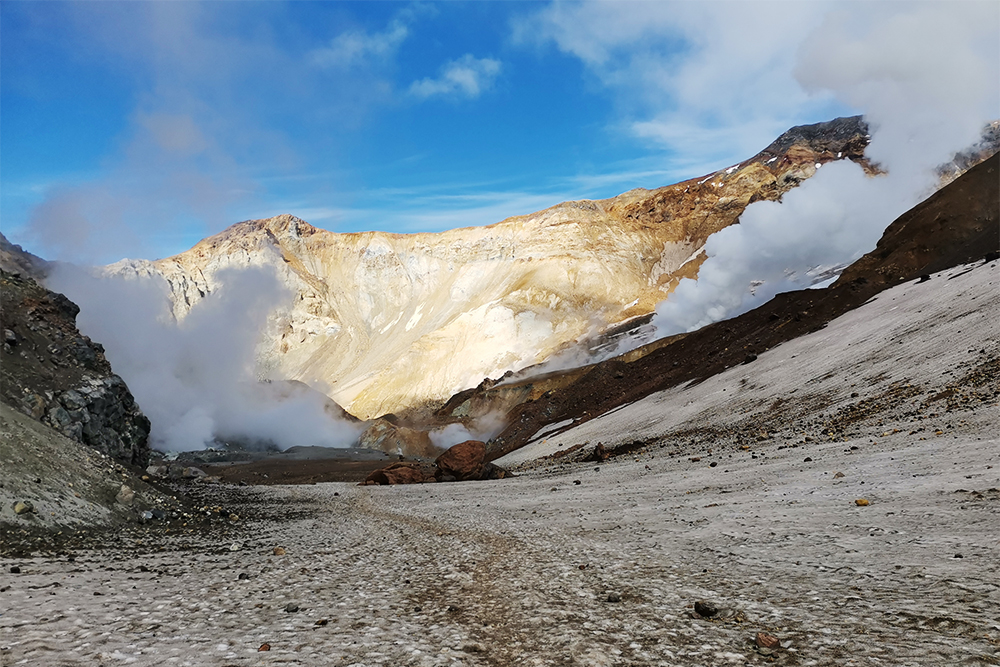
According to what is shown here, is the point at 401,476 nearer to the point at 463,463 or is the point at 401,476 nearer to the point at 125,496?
the point at 463,463

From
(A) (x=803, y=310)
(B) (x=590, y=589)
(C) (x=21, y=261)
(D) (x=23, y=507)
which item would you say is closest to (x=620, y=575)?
(B) (x=590, y=589)

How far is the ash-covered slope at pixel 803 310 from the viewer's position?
1772 inches

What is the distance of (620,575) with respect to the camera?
29.3 feet

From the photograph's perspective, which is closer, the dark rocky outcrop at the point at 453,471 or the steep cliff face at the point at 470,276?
the dark rocky outcrop at the point at 453,471

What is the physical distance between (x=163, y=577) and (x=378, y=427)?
321ft

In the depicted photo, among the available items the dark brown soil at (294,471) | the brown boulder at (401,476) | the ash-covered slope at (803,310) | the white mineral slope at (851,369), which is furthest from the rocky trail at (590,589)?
the dark brown soil at (294,471)

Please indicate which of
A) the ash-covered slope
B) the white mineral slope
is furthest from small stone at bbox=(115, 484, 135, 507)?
the ash-covered slope

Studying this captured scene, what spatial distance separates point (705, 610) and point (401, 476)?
122 ft

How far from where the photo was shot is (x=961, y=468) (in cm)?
1230

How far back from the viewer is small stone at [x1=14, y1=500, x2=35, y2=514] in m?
11.5

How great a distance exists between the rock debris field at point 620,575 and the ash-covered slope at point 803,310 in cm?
2498

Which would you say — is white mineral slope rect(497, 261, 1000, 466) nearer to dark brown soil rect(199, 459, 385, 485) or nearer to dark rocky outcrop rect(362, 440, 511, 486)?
dark rocky outcrop rect(362, 440, 511, 486)

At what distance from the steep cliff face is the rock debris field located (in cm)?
11914

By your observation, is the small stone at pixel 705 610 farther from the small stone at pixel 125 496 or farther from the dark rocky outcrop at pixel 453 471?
the dark rocky outcrop at pixel 453 471
